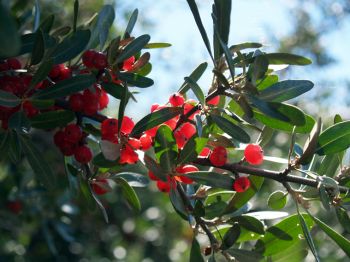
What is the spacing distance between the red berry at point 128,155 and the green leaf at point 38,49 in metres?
0.34

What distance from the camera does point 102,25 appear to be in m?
1.84

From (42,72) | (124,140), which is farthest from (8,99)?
(124,140)

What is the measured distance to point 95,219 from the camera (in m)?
4.36

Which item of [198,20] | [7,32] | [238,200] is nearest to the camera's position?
[7,32]

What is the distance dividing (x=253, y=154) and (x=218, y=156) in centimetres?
13

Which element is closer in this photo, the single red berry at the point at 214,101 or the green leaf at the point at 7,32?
the green leaf at the point at 7,32

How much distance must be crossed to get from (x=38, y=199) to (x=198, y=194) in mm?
1951

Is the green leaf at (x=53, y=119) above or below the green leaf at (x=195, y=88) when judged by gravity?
below

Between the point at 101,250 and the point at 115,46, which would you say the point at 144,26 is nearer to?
the point at 101,250

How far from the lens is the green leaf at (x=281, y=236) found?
5.67ft

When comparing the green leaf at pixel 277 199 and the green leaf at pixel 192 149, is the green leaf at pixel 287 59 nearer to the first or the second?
the green leaf at pixel 192 149

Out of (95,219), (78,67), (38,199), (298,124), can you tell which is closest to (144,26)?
(95,219)

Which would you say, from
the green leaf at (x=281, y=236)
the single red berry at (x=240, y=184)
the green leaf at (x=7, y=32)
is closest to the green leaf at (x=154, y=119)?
the single red berry at (x=240, y=184)

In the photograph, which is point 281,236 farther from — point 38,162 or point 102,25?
point 102,25
